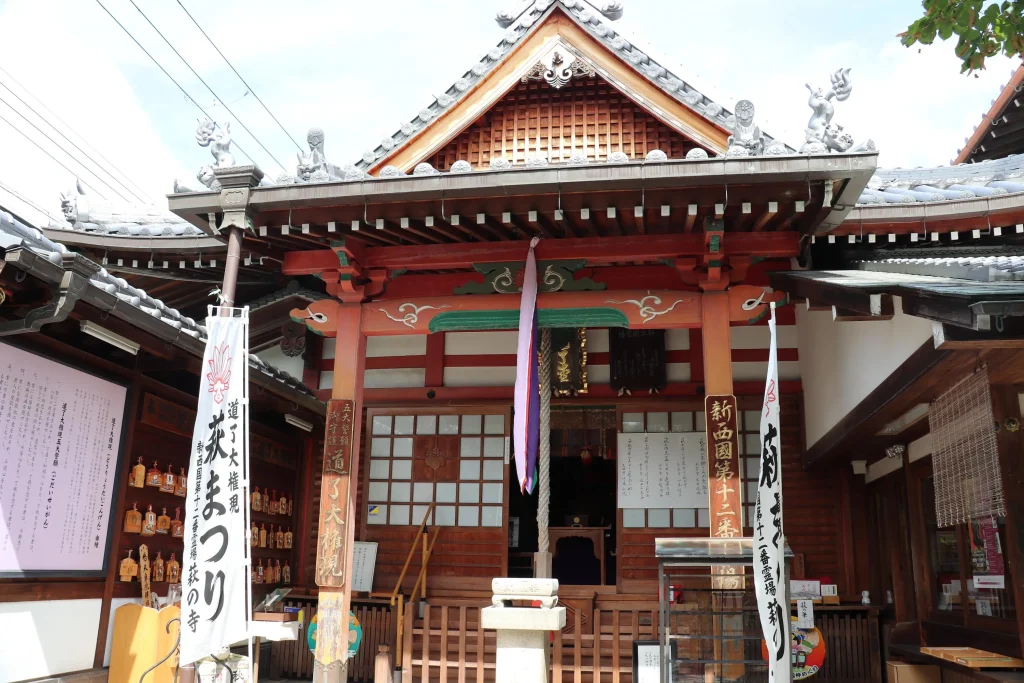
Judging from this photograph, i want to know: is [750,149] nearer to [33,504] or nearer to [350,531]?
[350,531]

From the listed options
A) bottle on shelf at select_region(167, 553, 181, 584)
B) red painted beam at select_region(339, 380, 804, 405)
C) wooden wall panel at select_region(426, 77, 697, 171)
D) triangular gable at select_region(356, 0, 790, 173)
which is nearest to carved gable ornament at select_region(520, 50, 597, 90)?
triangular gable at select_region(356, 0, 790, 173)

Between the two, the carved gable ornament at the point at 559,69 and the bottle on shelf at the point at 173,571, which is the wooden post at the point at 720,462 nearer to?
the carved gable ornament at the point at 559,69

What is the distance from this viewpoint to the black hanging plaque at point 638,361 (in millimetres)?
9789

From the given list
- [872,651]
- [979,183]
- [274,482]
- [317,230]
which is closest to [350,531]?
[317,230]

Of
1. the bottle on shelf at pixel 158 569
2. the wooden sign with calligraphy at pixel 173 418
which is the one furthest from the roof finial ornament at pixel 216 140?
the bottle on shelf at pixel 158 569

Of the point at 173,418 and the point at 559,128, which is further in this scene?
the point at 559,128

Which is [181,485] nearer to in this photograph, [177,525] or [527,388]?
[177,525]

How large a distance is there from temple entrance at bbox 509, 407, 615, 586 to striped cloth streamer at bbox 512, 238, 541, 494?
3376 mm

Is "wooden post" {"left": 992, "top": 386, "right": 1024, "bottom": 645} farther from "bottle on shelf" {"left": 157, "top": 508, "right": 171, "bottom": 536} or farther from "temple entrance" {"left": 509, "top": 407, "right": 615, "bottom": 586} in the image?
"bottle on shelf" {"left": 157, "top": 508, "right": 171, "bottom": 536}

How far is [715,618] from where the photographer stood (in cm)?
626

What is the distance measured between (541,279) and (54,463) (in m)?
4.11

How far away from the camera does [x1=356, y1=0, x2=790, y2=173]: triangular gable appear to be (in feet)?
29.5

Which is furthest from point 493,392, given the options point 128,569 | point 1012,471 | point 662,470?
point 1012,471

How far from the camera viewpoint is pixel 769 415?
5312 millimetres
